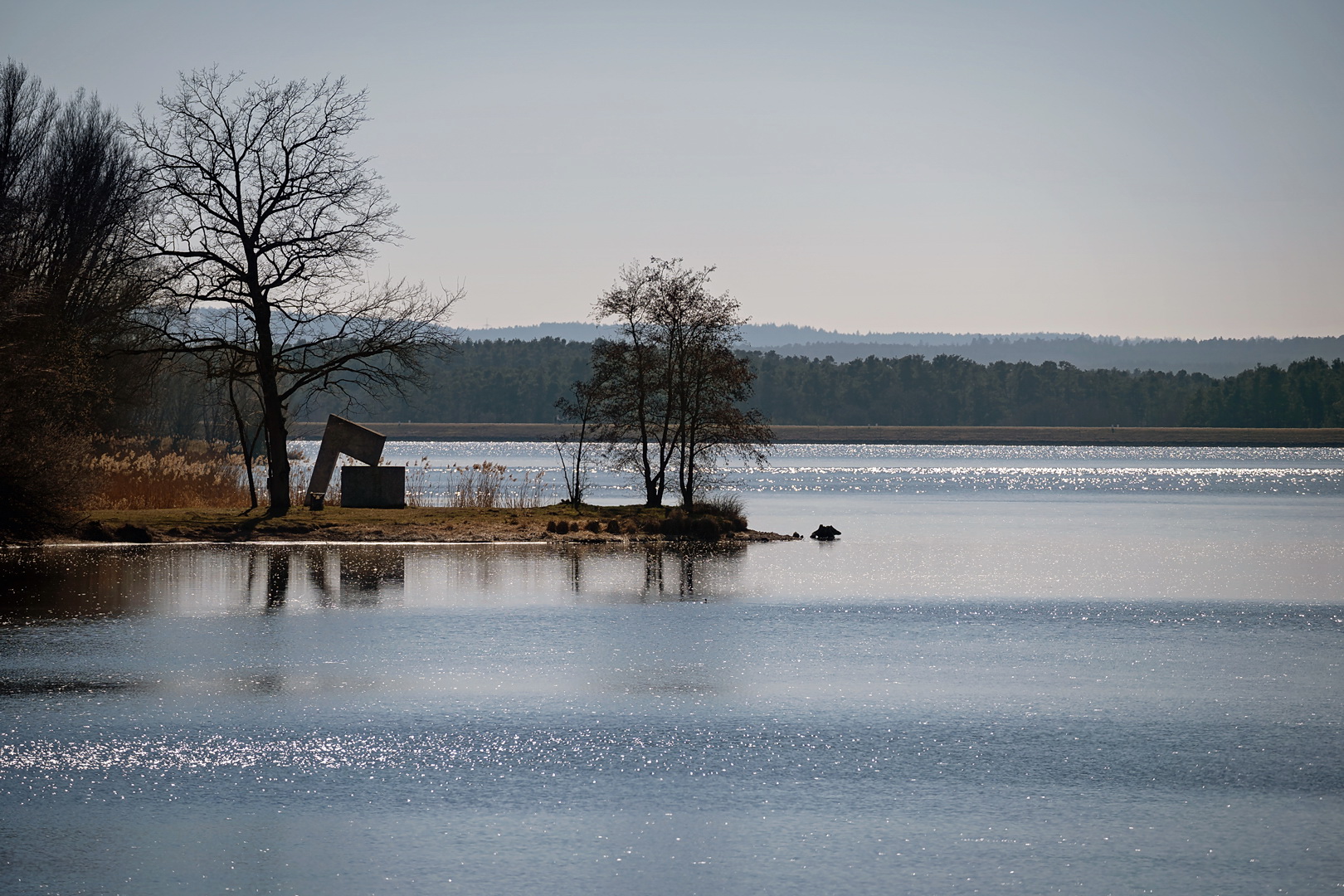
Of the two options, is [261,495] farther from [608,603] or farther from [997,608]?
[997,608]

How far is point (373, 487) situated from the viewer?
121 feet

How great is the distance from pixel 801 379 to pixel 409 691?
593 feet

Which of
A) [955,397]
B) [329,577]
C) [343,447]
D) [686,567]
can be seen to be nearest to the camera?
[329,577]

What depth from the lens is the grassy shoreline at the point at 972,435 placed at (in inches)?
6181

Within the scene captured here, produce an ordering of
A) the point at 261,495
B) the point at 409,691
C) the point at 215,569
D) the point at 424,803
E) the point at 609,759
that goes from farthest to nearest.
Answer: the point at 261,495, the point at 215,569, the point at 409,691, the point at 609,759, the point at 424,803

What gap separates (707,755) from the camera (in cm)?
1109

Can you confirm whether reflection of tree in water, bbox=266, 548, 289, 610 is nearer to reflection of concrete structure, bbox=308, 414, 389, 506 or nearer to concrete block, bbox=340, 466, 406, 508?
concrete block, bbox=340, 466, 406, 508

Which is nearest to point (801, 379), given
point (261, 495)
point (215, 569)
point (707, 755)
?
point (261, 495)

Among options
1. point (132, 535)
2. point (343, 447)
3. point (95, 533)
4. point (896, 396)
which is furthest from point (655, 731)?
point (896, 396)

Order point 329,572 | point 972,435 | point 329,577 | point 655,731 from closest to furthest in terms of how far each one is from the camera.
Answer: point 655,731 → point 329,577 → point 329,572 → point 972,435

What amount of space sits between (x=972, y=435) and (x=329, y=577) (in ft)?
532

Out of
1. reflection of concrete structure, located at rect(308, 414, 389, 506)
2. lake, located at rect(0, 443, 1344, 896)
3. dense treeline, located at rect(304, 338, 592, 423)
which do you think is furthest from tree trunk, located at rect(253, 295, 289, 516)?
dense treeline, located at rect(304, 338, 592, 423)

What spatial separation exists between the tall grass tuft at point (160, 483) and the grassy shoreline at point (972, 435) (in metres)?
118

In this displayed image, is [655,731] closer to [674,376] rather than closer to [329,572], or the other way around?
[329,572]
